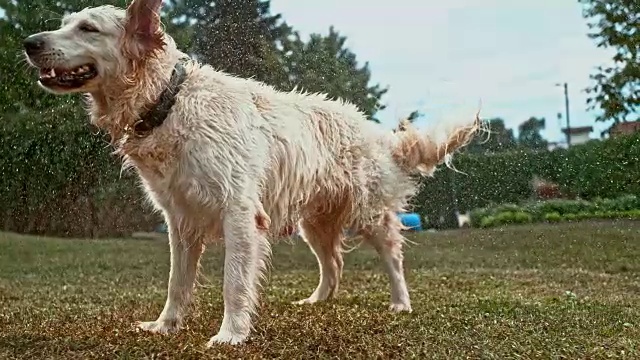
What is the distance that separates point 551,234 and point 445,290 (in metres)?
4.20

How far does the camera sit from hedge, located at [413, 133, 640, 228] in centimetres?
995

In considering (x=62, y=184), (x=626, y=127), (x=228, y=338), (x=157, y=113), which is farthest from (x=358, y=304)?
(x=626, y=127)

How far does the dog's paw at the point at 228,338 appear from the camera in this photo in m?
2.78

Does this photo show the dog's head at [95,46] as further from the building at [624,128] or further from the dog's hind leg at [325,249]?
the building at [624,128]

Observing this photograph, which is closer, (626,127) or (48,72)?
(48,72)

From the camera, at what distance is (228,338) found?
2.85 metres

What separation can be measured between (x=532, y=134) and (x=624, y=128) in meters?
1.33

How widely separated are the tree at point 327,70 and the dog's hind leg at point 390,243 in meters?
3.03

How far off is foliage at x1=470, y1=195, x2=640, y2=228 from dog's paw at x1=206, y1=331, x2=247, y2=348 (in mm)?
7428

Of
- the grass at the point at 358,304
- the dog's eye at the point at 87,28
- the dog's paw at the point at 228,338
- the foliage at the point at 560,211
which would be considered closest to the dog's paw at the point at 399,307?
A: the grass at the point at 358,304

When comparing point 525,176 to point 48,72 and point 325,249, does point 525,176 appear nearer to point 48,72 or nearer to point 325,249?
point 325,249

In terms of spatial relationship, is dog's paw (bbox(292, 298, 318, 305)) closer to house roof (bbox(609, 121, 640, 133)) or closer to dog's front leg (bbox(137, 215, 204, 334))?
dog's front leg (bbox(137, 215, 204, 334))

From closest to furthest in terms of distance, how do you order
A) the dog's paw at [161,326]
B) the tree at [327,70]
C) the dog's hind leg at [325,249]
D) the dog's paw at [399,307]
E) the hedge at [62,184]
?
1. the dog's paw at [161,326]
2. the dog's paw at [399,307]
3. the dog's hind leg at [325,249]
4. the tree at [327,70]
5. the hedge at [62,184]

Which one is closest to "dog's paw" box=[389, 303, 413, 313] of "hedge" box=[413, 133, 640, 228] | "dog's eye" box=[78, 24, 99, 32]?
"dog's eye" box=[78, 24, 99, 32]
